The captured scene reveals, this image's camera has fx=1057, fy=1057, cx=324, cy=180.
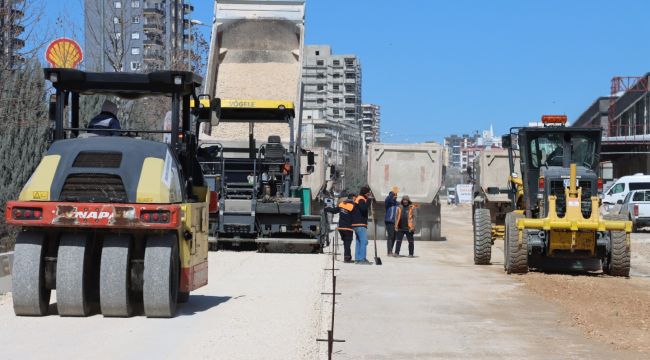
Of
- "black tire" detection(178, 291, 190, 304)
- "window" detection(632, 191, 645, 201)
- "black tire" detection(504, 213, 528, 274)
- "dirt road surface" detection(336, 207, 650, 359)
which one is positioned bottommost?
"dirt road surface" detection(336, 207, 650, 359)

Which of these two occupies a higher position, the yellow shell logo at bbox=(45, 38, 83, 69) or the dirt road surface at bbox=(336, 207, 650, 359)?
the yellow shell logo at bbox=(45, 38, 83, 69)

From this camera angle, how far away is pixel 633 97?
76625 millimetres

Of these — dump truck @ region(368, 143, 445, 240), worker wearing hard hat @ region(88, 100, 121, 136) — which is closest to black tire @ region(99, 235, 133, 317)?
worker wearing hard hat @ region(88, 100, 121, 136)

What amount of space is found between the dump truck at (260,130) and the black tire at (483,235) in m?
3.93

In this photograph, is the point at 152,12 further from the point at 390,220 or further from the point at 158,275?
the point at 158,275

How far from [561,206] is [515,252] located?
1427 millimetres

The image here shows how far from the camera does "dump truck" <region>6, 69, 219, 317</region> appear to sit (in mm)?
10906

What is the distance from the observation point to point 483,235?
2141 cm

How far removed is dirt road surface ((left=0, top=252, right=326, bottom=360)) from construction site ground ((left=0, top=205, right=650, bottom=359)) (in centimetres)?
1

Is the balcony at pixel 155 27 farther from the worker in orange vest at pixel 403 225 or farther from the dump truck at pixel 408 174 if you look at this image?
the worker in orange vest at pixel 403 225

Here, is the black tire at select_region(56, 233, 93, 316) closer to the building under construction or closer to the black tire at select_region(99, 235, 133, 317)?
the black tire at select_region(99, 235, 133, 317)

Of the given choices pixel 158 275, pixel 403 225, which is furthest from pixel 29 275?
pixel 403 225

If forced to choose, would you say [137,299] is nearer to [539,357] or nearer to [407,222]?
[539,357]

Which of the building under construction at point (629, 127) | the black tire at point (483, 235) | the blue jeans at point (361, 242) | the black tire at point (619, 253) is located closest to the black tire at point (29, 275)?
the black tire at point (619, 253)
